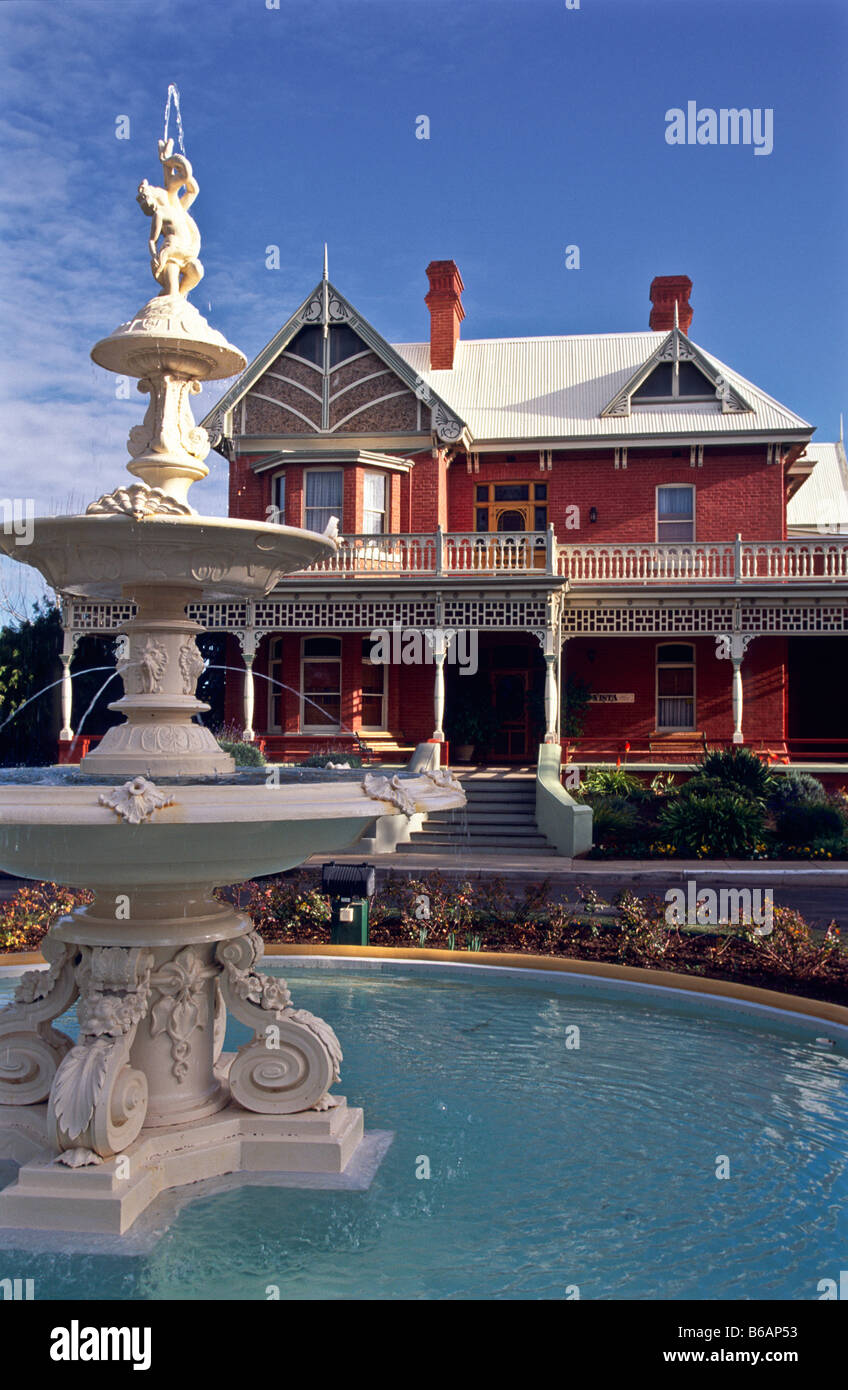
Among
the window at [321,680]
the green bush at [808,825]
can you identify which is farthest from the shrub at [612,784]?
the window at [321,680]

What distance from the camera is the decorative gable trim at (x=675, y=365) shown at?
27641mm

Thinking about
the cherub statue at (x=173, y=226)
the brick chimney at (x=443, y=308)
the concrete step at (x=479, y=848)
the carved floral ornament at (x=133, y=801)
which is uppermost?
the brick chimney at (x=443, y=308)

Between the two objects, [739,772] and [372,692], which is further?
[372,692]

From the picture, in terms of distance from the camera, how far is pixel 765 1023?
839 centimetres

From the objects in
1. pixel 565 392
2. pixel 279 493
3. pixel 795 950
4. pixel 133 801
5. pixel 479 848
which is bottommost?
pixel 479 848

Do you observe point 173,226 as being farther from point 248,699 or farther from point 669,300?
point 669,300

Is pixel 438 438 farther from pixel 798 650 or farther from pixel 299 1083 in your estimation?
pixel 299 1083

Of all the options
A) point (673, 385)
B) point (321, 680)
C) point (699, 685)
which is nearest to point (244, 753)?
point (321, 680)

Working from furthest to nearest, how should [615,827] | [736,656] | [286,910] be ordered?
1. [736,656]
2. [615,827]
3. [286,910]

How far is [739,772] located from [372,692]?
369 inches

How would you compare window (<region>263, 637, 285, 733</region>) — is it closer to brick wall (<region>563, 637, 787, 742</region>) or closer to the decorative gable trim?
brick wall (<region>563, 637, 787, 742</region>)

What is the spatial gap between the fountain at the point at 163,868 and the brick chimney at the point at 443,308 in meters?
25.3

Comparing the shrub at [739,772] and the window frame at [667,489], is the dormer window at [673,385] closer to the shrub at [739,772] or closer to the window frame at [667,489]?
the window frame at [667,489]

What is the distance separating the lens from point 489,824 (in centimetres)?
2105
